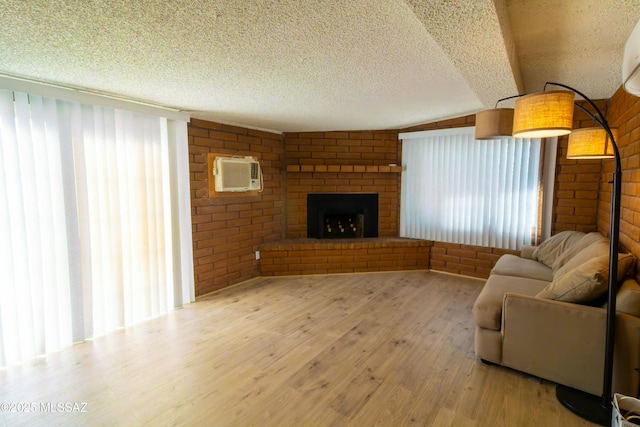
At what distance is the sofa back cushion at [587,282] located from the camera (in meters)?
1.91

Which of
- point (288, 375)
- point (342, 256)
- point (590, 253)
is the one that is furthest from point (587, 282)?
point (342, 256)

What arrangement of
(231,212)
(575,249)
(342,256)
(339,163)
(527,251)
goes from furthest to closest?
(339,163)
(342,256)
(231,212)
(527,251)
(575,249)

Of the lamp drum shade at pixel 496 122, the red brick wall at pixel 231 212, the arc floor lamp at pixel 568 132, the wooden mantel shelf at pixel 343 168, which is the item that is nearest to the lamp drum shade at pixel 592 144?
the arc floor lamp at pixel 568 132

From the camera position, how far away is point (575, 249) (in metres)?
2.91

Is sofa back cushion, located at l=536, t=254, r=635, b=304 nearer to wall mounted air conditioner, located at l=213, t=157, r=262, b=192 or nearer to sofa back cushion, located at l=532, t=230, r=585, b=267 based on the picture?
sofa back cushion, located at l=532, t=230, r=585, b=267

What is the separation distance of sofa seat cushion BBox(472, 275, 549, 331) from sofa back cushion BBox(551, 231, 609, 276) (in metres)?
0.37

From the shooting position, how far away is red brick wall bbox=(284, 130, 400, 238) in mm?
4719

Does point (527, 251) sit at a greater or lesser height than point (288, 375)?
greater

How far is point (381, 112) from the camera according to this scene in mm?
3547

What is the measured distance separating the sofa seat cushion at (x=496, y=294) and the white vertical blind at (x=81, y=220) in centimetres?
290

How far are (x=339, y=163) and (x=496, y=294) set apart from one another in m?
2.90

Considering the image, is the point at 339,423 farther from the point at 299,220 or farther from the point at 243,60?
the point at 299,220

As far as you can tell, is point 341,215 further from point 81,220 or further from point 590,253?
point 81,220

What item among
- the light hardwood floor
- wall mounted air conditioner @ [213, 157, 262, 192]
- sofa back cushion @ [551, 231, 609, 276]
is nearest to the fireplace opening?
wall mounted air conditioner @ [213, 157, 262, 192]
